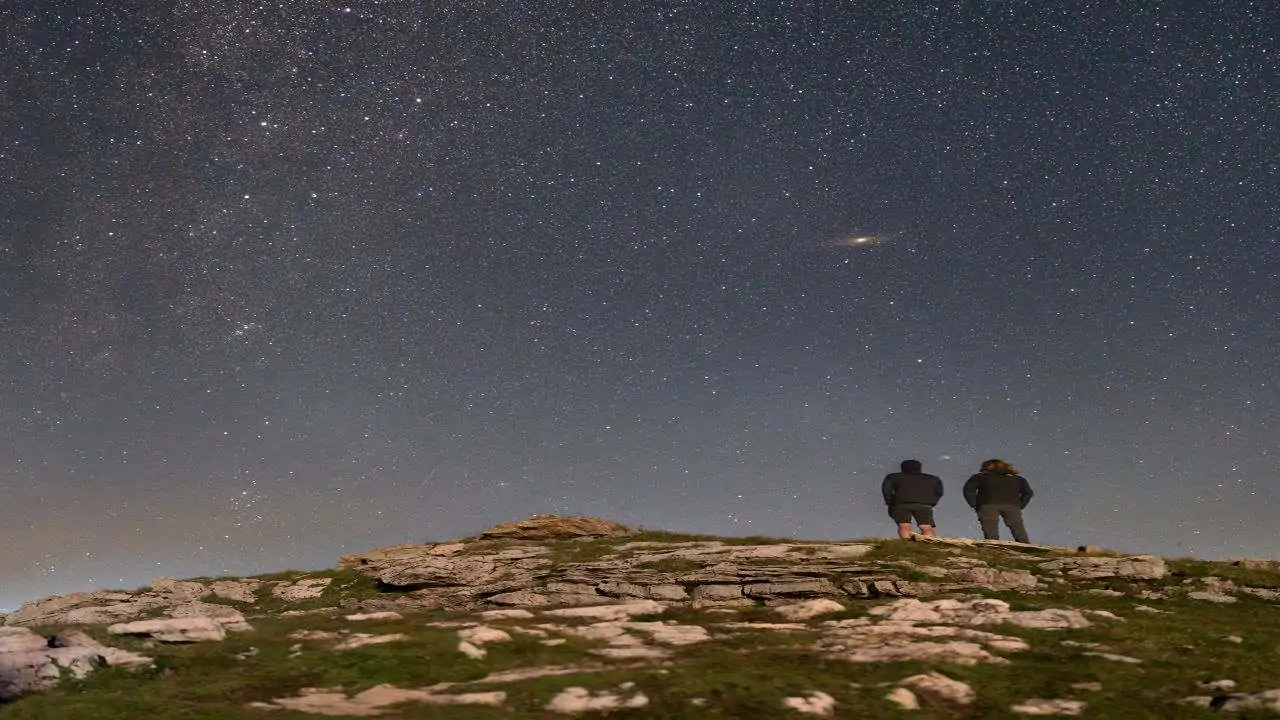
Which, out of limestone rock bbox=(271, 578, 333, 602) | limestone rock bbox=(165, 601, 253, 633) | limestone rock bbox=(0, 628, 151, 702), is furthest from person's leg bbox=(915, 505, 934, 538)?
limestone rock bbox=(0, 628, 151, 702)

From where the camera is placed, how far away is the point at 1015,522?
24.0 m

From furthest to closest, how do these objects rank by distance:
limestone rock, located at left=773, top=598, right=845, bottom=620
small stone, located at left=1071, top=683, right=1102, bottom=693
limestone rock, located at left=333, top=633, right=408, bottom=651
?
limestone rock, located at left=773, top=598, right=845, bottom=620 → limestone rock, located at left=333, top=633, right=408, bottom=651 → small stone, located at left=1071, top=683, right=1102, bottom=693

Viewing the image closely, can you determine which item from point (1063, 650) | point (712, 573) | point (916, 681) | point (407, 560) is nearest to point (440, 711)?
point (916, 681)

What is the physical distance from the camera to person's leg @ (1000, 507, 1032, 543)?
78.4 feet

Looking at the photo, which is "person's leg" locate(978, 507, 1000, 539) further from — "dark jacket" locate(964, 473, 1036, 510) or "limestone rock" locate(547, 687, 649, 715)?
"limestone rock" locate(547, 687, 649, 715)

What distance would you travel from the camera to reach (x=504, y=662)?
462 inches

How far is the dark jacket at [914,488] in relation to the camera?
2448 centimetres

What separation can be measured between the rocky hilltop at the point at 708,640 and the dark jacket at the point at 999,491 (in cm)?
275

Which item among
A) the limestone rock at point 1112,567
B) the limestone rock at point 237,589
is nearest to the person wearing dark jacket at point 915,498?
the limestone rock at point 1112,567

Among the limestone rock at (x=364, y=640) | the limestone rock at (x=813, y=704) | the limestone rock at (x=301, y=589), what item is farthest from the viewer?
the limestone rock at (x=301, y=589)

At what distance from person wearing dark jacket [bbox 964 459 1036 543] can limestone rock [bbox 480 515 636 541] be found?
36.9 ft

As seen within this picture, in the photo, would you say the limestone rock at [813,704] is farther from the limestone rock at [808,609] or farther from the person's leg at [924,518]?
the person's leg at [924,518]

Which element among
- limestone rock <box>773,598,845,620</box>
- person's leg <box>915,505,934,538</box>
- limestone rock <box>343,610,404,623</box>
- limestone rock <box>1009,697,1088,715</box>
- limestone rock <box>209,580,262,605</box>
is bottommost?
limestone rock <box>1009,697,1088,715</box>

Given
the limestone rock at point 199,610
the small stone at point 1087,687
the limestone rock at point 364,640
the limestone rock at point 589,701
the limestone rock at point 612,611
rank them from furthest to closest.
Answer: the limestone rock at point 199,610
the limestone rock at point 612,611
the limestone rock at point 364,640
the small stone at point 1087,687
the limestone rock at point 589,701
